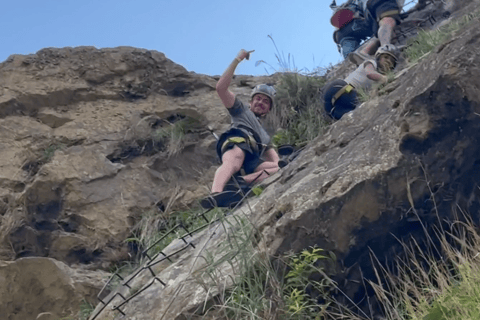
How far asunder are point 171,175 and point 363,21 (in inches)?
148

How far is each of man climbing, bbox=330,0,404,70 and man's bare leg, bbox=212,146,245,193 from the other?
3.01 m

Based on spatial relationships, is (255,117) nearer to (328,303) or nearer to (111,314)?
(111,314)

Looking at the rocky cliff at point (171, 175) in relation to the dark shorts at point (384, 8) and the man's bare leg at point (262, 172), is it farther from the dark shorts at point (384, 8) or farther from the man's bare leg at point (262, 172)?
the dark shorts at point (384, 8)

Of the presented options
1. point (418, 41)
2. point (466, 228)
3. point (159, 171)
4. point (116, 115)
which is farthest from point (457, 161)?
point (116, 115)

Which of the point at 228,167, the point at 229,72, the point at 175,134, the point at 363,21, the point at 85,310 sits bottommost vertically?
the point at 85,310

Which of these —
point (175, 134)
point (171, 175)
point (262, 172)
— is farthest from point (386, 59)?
point (171, 175)

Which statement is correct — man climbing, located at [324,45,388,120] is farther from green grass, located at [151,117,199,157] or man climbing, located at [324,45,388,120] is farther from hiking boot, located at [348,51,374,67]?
green grass, located at [151,117,199,157]

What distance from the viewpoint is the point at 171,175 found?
984 centimetres

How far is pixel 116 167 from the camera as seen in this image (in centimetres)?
970

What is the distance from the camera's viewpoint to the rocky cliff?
5805 mm

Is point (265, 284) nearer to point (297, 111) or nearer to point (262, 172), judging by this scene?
point (262, 172)

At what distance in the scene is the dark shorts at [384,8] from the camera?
10820mm

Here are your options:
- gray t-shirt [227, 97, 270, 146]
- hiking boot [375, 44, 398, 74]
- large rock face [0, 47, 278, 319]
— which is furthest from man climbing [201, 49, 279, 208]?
hiking boot [375, 44, 398, 74]

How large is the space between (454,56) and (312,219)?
5.40 feet
